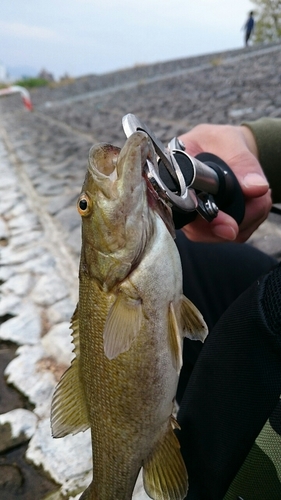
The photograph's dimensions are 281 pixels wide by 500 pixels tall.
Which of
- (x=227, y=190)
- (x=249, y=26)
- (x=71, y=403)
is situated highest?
(x=249, y=26)

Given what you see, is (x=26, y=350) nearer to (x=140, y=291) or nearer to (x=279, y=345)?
(x=140, y=291)

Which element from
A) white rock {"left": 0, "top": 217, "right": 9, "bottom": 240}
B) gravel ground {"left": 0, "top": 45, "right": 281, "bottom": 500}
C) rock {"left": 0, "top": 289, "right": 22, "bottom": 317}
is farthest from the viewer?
white rock {"left": 0, "top": 217, "right": 9, "bottom": 240}

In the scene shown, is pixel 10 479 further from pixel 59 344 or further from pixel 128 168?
pixel 128 168

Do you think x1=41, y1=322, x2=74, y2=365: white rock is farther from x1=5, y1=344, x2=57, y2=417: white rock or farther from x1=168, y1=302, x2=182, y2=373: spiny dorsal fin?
x1=168, y1=302, x2=182, y2=373: spiny dorsal fin

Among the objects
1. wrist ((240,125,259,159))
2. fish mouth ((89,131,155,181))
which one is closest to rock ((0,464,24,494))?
fish mouth ((89,131,155,181))

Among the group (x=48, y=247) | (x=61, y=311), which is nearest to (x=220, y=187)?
(x=61, y=311)

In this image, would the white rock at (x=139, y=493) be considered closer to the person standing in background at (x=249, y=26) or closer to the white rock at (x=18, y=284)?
the white rock at (x=18, y=284)
